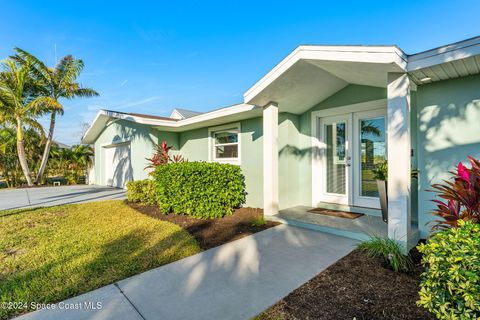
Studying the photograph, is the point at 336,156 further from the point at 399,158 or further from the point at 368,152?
the point at 399,158

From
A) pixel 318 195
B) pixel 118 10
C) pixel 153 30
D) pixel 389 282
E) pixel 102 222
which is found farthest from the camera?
pixel 153 30

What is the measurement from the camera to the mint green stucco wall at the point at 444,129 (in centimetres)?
389

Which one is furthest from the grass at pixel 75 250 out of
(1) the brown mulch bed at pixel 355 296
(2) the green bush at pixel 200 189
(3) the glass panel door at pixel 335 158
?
(3) the glass panel door at pixel 335 158

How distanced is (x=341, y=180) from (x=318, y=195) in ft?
2.45

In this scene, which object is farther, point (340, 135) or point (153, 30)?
point (153, 30)

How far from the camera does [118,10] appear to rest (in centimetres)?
851

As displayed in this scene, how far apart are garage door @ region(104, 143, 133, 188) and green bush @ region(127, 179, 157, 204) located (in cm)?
361

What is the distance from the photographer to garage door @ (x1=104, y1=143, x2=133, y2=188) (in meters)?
12.0

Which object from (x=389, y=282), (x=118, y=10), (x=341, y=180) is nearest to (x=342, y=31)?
(x=341, y=180)

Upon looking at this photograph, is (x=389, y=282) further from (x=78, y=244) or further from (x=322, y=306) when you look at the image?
(x=78, y=244)

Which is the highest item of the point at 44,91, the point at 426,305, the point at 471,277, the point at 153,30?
the point at 153,30

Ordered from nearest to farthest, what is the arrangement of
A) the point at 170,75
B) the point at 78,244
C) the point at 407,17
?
1. the point at 78,244
2. the point at 407,17
3. the point at 170,75

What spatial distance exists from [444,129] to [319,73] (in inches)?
94.8

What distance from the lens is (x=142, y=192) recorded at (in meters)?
8.28
